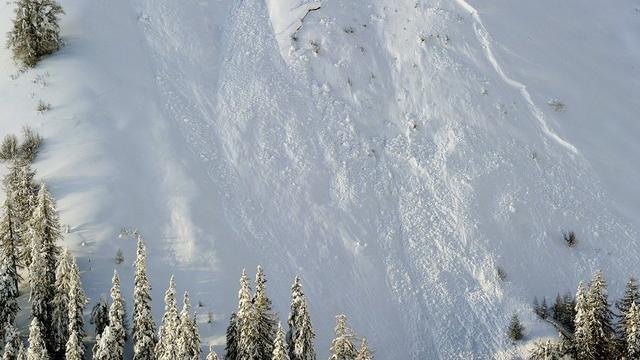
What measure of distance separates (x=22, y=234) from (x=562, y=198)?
30.1m

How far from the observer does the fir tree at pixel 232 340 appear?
34750 mm

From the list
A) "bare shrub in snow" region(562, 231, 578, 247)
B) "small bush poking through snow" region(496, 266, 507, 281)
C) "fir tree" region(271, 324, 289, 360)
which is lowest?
"fir tree" region(271, 324, 289, 360)

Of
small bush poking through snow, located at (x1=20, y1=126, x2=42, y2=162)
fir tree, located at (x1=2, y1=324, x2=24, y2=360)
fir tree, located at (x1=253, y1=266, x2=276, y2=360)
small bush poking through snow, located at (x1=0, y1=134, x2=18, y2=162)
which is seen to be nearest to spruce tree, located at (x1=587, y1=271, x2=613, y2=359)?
fir tree, located at (x1=253, y1=266, x2=276, y2=360)

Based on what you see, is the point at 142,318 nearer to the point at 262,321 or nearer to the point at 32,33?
the point at 262,321

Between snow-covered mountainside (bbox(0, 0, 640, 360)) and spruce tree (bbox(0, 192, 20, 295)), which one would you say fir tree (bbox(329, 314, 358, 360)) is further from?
spruce tree (bbox(0, 192, 20, 295))

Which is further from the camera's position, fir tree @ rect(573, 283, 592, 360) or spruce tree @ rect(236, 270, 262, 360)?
fir tree @ rect(573, 283, 592, 360)

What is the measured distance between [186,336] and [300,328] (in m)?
5.29

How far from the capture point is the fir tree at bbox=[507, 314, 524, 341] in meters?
39.1

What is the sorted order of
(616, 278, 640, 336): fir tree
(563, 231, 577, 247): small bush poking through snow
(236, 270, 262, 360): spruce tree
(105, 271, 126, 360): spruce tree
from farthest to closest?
1. (563, 231, 577, 247): small bush poking through snow
2. (616, 278, 640, 336): fir tree
3. (105, 271, 126, 360): spruce tree
4. (236, 270, 262, 360): spruce tree

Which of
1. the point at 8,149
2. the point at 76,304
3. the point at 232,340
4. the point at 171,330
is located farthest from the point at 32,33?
the point at 232,340

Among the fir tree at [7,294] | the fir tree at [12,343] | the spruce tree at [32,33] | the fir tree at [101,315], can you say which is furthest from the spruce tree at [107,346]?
the spruce tree at [32,33]

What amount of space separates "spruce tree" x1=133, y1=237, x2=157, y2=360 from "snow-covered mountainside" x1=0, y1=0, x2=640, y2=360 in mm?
3178

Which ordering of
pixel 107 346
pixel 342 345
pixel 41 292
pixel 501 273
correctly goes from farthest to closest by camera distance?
pixel 501 273
pixel 41 292
pixel 342 345
pixel 107 346

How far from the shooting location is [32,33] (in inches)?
1845
